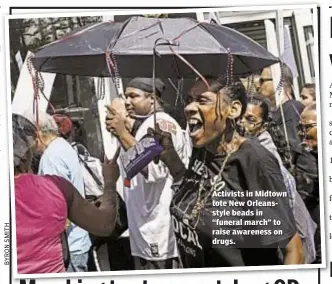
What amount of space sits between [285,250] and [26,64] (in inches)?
28.2

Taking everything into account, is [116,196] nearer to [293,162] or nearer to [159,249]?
[159,249]

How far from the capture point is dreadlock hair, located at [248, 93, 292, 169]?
1.38 metres

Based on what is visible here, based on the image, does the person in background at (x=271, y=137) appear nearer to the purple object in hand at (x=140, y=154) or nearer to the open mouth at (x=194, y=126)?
the open mouth at (x=194, y=126)

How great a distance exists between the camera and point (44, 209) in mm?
1380

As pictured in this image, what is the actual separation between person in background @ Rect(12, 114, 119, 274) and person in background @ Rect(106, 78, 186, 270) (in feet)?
0.17

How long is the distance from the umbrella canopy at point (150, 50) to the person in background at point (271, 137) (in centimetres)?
8

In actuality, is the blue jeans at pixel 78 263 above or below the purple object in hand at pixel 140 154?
below

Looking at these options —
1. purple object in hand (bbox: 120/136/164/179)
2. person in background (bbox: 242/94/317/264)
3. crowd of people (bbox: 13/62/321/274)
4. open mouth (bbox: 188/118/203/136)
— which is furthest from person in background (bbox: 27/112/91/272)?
person in background (bbox: 242/94/317/264)

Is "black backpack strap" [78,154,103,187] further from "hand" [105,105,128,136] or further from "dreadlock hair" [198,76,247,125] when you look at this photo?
"dreadlock hair" [198,76,247,125]

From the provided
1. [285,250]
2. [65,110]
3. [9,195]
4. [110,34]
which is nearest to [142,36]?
[110,34]

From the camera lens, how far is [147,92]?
1.37m

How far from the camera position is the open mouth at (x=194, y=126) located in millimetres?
1375

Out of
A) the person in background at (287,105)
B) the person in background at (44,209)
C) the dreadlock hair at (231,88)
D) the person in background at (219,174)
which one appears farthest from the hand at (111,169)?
the person in background at (287,105)

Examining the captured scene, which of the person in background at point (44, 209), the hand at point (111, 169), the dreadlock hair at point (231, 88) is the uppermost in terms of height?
the dreadlock hair at point (231, 88)
